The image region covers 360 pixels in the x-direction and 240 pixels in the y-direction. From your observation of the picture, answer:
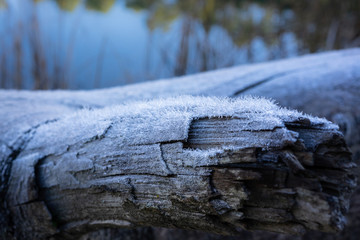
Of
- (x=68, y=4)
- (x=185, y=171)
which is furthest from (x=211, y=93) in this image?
(x=68, y=4)

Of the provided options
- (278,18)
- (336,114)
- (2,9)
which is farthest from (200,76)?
(278,18)

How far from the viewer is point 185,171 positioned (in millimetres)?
453

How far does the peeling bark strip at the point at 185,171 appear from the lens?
406 mm

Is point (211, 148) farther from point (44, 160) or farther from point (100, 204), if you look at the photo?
point (44, 160)

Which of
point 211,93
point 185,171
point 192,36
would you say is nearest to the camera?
point 185,171

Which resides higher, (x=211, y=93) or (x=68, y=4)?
(x=68, y=4)

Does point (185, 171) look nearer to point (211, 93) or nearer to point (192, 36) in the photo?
point (211, 93)

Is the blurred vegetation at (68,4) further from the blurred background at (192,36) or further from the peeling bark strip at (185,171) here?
the peeling bark strip at (185,171)

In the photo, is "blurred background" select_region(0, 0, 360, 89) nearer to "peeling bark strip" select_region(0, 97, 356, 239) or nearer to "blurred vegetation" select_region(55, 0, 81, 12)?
"blurred vegetation" select_region(55, 0, 81, 12)

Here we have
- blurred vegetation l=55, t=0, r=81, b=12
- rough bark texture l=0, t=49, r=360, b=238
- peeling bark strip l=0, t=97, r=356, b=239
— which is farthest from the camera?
blurred vegetation l=55, t=0, r=81, b=12

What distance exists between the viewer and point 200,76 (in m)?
1.04

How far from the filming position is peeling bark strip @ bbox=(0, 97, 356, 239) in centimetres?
41

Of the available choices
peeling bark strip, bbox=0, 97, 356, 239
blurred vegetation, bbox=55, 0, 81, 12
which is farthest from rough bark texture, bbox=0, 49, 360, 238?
blurred vegetation, bbox=55, 0, 81, 12

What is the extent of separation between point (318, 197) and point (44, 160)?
1.56ft
